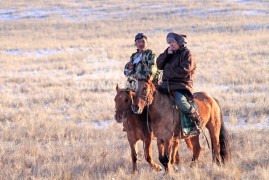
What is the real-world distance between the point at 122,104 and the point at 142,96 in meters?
0.50

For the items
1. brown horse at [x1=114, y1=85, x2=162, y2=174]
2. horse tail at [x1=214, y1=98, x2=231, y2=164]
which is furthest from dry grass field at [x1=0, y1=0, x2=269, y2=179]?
brown horse at [x1=114, y1=85, x2=162, y2=174]

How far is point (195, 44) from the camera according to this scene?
25.1 m

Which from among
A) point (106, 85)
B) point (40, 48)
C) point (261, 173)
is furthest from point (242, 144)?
point (40, 48)

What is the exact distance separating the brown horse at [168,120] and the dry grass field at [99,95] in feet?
0.93

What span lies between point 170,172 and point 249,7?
1607 inches

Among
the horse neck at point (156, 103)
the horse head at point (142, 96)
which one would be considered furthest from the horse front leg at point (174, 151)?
the horse head at point (142, 96)

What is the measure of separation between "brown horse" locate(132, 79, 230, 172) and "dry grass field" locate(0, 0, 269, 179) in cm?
28

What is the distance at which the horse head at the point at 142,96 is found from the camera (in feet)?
18.0

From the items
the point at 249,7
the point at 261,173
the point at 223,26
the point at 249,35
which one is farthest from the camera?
the point at 249,7

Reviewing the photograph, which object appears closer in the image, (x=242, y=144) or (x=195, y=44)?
(x=242, y=144)

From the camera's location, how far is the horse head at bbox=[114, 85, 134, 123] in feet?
19.3

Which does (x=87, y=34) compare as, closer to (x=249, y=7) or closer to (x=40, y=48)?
(x=40, y=48)

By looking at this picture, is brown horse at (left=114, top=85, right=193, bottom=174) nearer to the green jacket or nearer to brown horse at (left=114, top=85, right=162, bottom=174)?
brown horse at (left=114, top=85, right=162, bottom=174)

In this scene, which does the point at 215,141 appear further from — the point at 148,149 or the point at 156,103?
the point at 156,103
